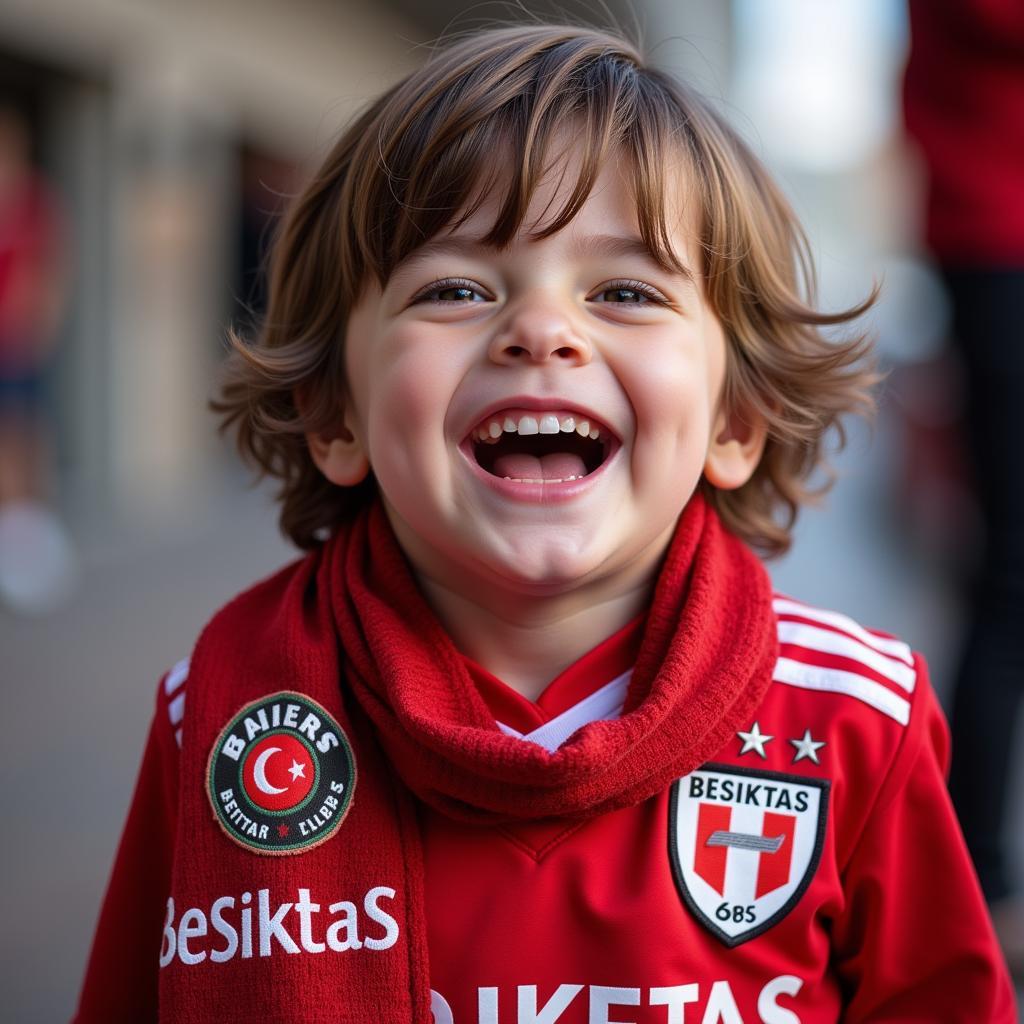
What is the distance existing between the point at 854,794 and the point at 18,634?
161 inches

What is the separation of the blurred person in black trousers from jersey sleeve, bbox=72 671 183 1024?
1.47 meters

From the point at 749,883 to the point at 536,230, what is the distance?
2.50ft

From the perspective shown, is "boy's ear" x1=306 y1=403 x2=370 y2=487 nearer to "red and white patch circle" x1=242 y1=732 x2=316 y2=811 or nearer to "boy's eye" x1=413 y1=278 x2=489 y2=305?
"boy's eye" x1=413 y1=278 x2=489 y2=305

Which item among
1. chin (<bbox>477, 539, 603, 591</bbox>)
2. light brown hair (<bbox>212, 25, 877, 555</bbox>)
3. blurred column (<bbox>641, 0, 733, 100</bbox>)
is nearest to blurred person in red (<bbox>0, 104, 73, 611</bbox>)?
light brown hair (<bbox>212, 25, 877, 555</bbox>)

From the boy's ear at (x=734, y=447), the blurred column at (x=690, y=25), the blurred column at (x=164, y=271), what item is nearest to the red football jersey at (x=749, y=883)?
the boy's ear at (x=734, y=447)

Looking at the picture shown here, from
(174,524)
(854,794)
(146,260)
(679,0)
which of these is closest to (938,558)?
(174,524)

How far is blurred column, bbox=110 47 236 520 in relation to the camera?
7527mm

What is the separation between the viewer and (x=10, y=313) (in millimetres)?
6070

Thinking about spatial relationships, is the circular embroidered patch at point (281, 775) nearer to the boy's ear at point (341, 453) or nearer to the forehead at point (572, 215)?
the boy's ear at point (341, 453)

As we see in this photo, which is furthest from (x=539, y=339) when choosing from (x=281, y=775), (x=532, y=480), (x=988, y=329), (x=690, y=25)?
(x=690, y=25)

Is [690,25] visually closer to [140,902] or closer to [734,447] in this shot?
[734,447]

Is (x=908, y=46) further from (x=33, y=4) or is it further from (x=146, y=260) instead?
(x=146, y=260)

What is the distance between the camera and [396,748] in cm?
143

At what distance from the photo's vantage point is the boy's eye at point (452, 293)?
1452 mm
